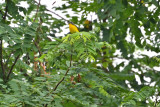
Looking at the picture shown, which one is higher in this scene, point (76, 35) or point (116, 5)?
point (116, 5)

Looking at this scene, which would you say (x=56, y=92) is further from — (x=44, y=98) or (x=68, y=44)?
(x=68, y=44)

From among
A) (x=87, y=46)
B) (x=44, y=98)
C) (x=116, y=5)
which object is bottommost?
(x=44, y=98)

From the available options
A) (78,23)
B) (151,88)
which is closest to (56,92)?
(151,88)

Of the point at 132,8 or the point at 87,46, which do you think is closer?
the point at 87,46

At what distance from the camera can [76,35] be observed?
1.79 metres

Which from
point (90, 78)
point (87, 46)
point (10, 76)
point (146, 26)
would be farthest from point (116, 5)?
point (10, 76)

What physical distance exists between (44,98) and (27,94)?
18 cm

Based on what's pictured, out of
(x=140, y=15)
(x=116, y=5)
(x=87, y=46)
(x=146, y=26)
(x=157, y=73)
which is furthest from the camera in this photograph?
(x=157, y=73)

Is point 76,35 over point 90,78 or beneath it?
over

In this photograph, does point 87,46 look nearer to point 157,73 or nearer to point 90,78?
point 90,78

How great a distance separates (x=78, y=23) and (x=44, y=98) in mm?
1724

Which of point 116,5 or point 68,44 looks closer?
point 116,5

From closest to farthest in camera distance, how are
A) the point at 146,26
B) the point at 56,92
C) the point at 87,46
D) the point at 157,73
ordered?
the point at 87,46
the point at 56,92
the point at 146,26
the point at 157,73

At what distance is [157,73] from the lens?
11.4ft
